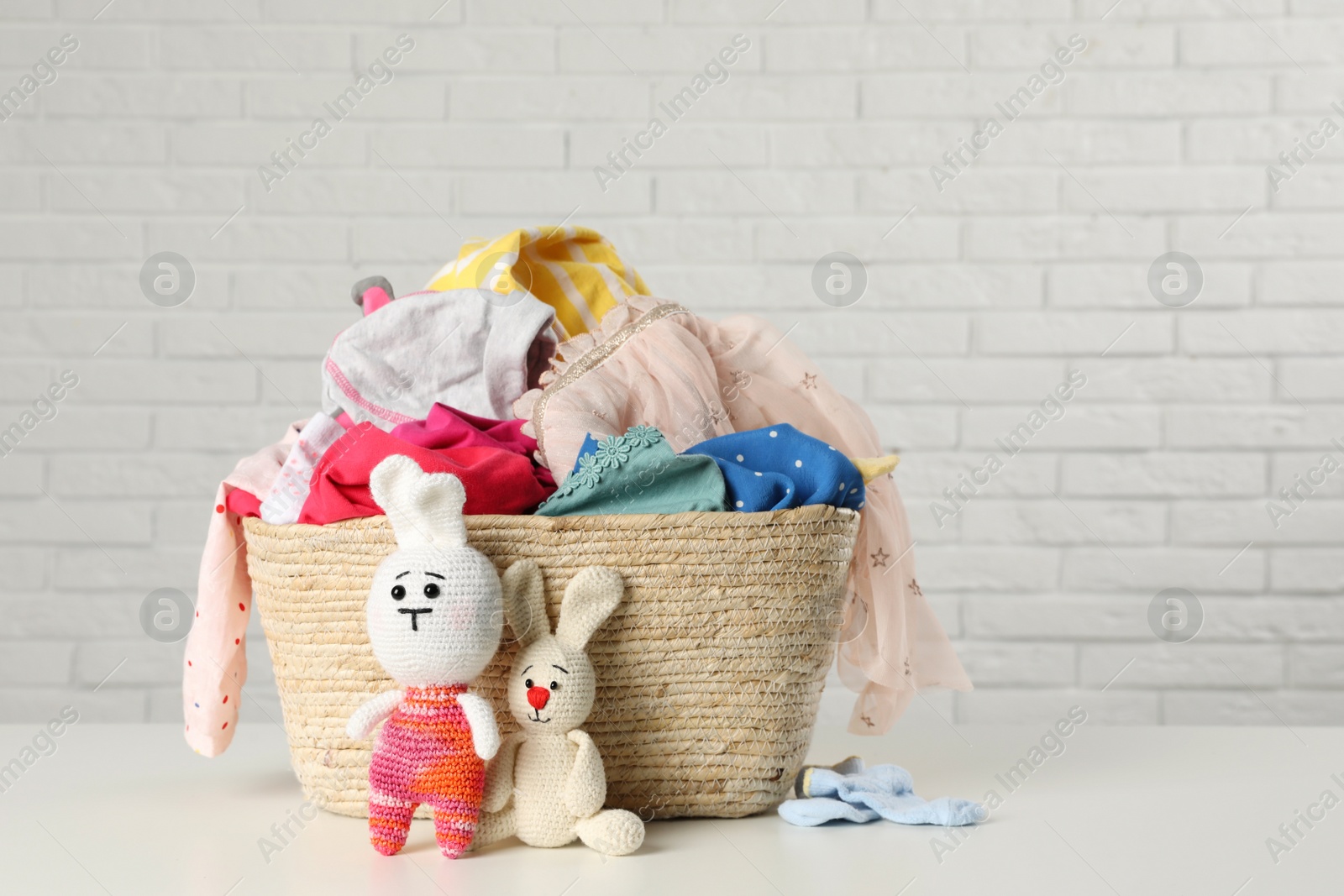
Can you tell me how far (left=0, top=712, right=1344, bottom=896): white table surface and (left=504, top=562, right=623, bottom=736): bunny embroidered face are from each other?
110mm

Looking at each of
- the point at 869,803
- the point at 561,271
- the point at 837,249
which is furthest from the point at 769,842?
the point at 837,249

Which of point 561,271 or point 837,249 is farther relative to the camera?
point 837,249

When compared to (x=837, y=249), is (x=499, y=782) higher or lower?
lower

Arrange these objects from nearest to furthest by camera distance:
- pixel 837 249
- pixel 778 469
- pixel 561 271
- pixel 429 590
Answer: pixel 429 590
pixel 778 469
pixel 561 271
pixel 837 249

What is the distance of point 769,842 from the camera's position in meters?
0.97

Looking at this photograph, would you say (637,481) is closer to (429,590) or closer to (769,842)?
(429,590)

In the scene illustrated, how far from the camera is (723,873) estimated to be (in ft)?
2.90

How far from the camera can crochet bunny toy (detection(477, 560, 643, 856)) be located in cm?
94

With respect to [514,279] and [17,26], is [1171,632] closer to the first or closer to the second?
[514,279]

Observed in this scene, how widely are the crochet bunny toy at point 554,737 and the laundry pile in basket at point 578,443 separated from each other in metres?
0.07

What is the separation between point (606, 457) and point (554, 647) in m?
0.16

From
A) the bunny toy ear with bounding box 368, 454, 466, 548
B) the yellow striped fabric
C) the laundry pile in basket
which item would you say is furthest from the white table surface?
the yellow striped fabric

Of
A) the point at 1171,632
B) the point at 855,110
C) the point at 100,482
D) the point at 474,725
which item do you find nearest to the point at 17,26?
the point at 100,482

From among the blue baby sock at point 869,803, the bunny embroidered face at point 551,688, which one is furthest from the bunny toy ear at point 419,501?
the blue baby sock at point 869,803
